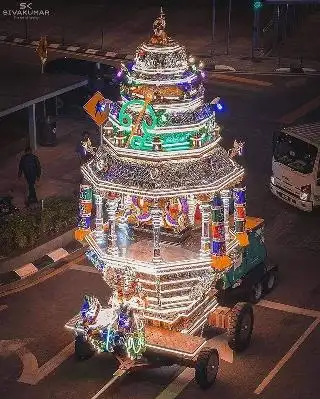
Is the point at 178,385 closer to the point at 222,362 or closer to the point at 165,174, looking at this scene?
the point at 222,362

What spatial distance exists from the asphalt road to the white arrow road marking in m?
0.02

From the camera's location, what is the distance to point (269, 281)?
64.6 feet

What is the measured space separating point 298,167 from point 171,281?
9.16 m

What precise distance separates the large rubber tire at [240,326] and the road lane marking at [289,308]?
1.93 m

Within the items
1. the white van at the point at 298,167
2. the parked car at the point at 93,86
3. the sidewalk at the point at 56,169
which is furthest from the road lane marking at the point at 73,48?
the white van at the point at 298,167

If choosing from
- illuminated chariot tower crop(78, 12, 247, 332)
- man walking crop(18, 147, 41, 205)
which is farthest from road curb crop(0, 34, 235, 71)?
illuminated chariot tower crop(78, 12, 247, 332)

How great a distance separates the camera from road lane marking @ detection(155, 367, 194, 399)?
51.8 feet

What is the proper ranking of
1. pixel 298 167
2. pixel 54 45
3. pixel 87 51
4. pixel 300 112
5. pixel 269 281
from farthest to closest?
pixel 54 45, pixel 87 51, pixel 300 112, pixel 298 167, pixel 269 281

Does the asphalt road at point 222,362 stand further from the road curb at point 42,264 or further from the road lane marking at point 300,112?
the road lane marking at point 300,112

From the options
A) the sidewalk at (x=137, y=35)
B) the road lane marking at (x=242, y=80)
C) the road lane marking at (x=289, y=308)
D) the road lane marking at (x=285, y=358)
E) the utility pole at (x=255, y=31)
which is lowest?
the road lane marking at (x=289, y=308)

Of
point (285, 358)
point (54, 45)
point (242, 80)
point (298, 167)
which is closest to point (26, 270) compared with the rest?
point (285, 358)

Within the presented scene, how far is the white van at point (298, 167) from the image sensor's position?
79.3 ft

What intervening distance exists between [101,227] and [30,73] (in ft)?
52.7

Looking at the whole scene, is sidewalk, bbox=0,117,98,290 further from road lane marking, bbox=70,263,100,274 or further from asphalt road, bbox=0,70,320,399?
asphalt road, bbox=0,70,320,399
